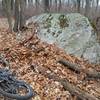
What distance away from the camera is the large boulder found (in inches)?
387

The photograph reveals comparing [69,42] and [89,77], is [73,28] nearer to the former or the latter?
[69,42]

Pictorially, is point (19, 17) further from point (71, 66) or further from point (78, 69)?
point (78, 69)

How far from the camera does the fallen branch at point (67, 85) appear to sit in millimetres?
6591

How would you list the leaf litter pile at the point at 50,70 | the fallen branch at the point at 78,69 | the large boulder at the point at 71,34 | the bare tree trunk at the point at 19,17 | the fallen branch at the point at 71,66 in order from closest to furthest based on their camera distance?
1. the leaf litter pile at the point at 50,70
2. the fallen branch at the point at 78,69
3. the fallen branch at the point at 71,66
4. the large boulder at the point at 71,34
5. the bare tree trunk at the point at 19,17

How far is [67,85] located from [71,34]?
12.2ft

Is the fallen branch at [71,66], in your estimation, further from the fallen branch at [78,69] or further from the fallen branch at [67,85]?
the fallen branch at [67,85]

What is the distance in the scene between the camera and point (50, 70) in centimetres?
794

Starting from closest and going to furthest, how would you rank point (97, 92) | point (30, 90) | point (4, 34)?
1. point (30, 90)
2. point (97, 92)
3. point (4, 34)

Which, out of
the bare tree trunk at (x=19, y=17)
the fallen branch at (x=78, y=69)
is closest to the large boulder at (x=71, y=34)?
the bare tree trunk at (x=19, y=17)

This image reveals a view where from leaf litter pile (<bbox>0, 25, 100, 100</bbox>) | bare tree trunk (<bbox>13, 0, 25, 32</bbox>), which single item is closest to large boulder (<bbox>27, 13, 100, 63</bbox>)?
leaf litter pile (<bbox>0, 25, 100, 100</bbox>)

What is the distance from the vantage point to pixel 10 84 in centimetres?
663

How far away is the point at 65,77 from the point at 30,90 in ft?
4.94

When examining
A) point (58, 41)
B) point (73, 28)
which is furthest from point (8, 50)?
point (73, 28)

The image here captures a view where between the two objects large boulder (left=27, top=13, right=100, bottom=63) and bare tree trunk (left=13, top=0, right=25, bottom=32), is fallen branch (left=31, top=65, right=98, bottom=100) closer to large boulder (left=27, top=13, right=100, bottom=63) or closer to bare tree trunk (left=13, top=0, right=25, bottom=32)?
large boulder (left=27, top=13, right=100, bottom=63)
